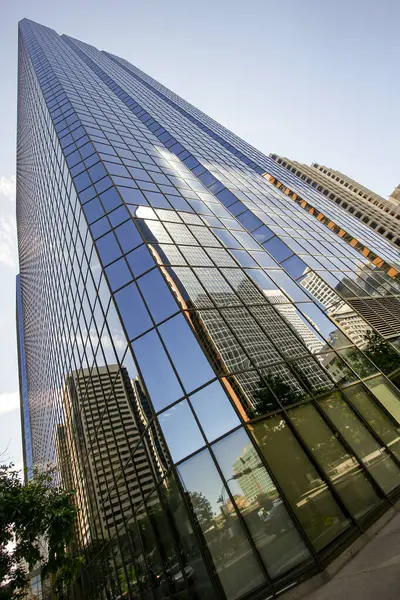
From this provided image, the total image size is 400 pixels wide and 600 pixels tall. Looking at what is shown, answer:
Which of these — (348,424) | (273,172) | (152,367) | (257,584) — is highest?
(273,172)

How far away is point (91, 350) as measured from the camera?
55.8ft

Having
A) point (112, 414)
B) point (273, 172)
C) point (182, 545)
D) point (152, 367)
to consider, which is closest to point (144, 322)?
point (152, 367)

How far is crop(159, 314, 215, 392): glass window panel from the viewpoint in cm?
1044

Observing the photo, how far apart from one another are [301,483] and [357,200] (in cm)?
12944

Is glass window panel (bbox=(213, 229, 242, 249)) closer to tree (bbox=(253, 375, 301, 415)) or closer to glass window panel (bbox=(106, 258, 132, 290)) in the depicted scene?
glass window panel (bbox=(106, 258, 132, 290))

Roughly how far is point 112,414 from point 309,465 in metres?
8.30

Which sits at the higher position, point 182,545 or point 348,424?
point 348,424

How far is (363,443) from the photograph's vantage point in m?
10.4

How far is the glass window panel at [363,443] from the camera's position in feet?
31.9

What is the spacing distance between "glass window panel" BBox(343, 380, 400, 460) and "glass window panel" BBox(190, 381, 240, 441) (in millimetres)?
5090

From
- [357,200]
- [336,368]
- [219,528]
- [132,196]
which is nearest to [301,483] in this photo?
[219,528]

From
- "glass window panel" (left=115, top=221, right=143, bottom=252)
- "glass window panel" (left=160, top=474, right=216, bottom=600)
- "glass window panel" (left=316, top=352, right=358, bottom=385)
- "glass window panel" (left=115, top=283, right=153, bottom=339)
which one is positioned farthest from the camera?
"glass window panel" (left=115, top=221, right=143, bottom=252)

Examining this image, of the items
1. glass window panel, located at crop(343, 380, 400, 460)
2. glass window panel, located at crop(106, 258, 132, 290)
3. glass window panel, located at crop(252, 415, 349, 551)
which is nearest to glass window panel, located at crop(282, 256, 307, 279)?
glass window panel, located at crop(343, 380, 400, 460)

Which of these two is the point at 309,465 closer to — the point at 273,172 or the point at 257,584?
the point at 257,584
